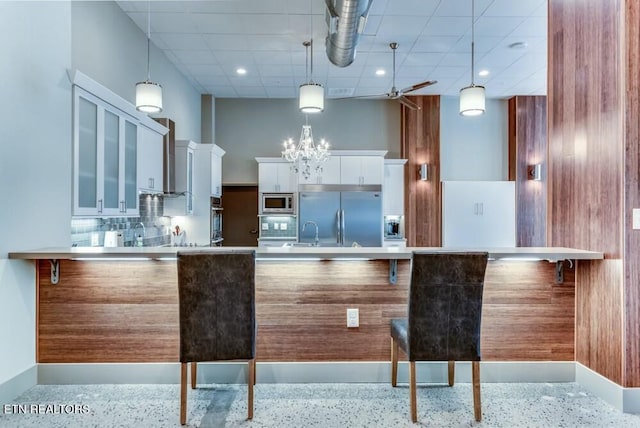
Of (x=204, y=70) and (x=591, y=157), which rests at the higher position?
(x=204, y=70)

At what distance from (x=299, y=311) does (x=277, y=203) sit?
3.78 m

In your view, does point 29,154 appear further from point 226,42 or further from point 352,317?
point 226,42

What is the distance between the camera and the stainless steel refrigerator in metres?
6.16

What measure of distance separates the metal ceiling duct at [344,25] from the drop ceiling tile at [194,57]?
182 cm

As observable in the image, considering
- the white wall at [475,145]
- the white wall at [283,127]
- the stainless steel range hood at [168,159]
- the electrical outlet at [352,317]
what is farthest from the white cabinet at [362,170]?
the electrical outlet at [352,317]

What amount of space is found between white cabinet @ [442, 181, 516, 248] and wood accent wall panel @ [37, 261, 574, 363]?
157 inches

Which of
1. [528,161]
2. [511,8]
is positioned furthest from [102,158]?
[528,161]

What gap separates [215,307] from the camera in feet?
6.87

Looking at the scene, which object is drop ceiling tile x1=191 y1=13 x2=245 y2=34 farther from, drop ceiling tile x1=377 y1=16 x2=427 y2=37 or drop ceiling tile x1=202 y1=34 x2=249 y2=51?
drop ceiling tile x1=377 y1=16 x2=427 y2=37

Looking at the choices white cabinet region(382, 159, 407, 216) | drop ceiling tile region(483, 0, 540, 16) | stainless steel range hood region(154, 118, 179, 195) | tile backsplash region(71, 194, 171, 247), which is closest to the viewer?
tile backsplash region(71, 194, 171, 247)

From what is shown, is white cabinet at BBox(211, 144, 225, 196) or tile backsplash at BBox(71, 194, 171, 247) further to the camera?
white cabinet at BBox(211, 144, 225, 196)

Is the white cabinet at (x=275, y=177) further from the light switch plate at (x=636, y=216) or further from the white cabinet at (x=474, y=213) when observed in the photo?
the light switch plate at (x=636, y=216)

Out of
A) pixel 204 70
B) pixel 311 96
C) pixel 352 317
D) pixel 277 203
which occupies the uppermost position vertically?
pixel 204 70

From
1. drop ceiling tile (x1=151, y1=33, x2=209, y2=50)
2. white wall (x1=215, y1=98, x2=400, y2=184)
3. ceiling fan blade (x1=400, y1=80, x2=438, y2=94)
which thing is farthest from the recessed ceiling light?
drop ceiling tile (x1=151, y1=33, x2=209, y2=50)
